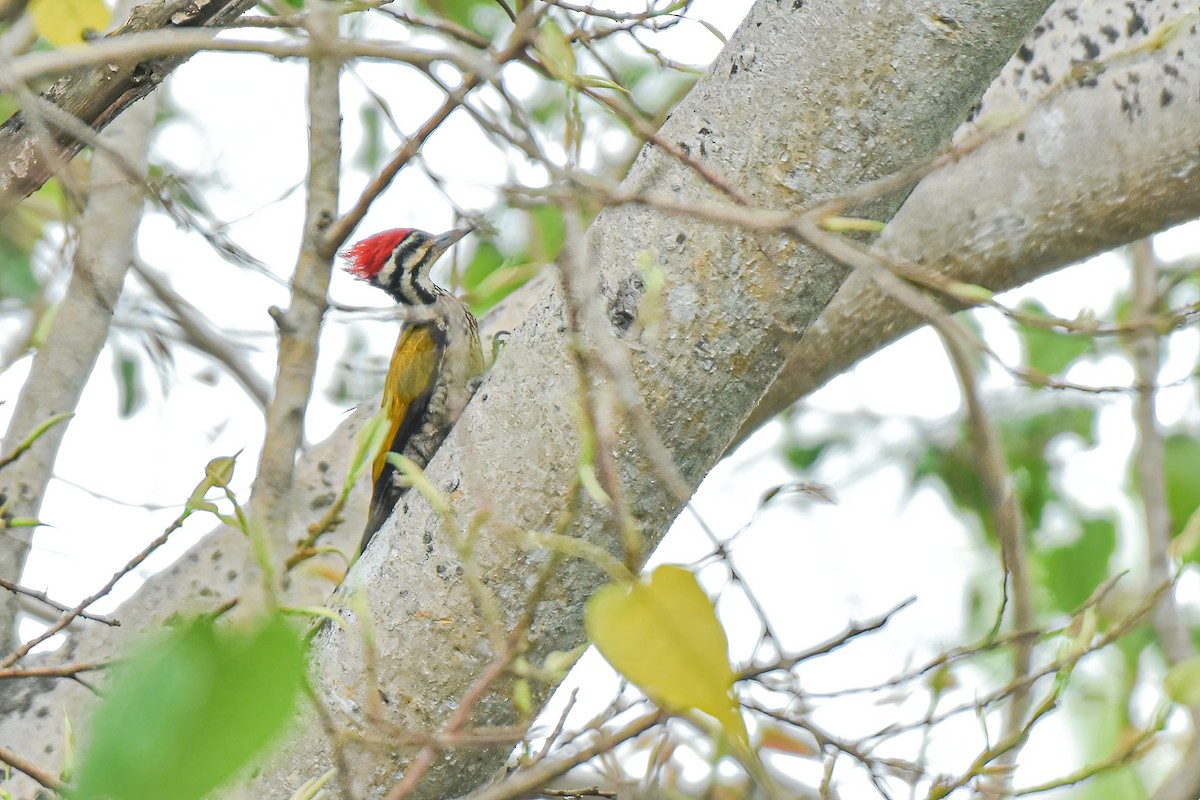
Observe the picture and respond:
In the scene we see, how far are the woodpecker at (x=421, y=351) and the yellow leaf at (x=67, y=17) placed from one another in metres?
0.96

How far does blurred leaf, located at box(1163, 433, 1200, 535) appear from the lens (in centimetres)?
297

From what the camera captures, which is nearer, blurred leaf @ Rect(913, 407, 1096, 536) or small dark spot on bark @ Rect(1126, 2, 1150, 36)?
small dark spot on bark @ Rect(1126, 2, 1150, 36)

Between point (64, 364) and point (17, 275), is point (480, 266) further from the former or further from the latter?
point (17, 275)

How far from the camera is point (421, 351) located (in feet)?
9.14

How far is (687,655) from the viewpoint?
0.68 meters

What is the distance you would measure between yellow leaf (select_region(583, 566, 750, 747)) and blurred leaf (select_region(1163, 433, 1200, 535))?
8.53 feet

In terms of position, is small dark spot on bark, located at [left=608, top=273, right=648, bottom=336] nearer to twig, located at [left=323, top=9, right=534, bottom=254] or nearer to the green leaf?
twig, located at [left=323, top=9, right=534, bottom=254]

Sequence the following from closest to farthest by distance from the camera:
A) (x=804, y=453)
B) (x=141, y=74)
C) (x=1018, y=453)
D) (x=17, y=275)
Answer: (x=141, y=74)
(x=17, y=275)
(x=1018, y=453)
(x=804, y=453)

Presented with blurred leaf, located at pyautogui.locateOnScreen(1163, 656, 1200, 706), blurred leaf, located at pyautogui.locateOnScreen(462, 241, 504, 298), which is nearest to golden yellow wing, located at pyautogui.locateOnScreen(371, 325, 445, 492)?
blurred leaf, located at pyautogui.locateOnScreen(462, 241, 504, 298)

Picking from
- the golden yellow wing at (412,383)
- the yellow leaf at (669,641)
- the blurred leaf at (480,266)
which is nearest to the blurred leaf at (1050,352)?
the blurred leaf at (480,266)

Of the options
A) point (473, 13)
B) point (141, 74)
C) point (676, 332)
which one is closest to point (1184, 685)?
point (676, 332)

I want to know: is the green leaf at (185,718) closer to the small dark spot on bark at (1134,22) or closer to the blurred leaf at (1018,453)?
the small dark spot on bark at (1134,22)

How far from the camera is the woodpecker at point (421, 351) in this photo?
2.67 m

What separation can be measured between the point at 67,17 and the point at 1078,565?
240cm
